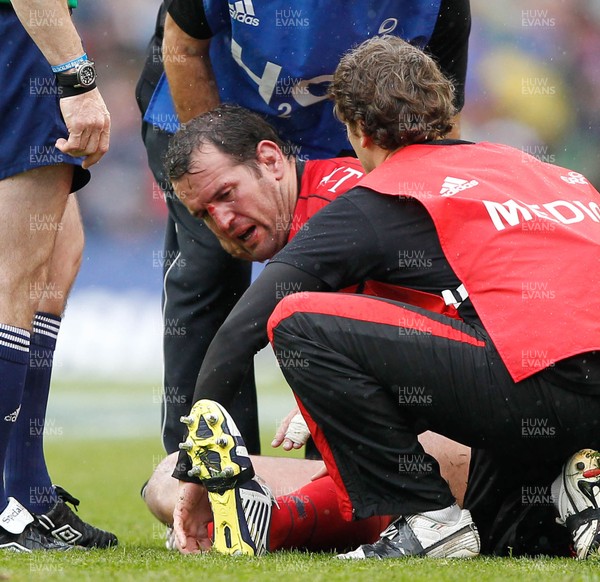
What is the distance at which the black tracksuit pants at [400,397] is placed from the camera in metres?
2.46

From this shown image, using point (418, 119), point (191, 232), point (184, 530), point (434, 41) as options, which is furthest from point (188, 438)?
point (434, 41)

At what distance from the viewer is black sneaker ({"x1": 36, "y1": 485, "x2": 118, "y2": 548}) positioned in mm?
2979

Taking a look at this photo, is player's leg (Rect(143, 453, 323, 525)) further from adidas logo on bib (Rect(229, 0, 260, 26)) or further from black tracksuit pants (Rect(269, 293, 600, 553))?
adidas logo on bib (Rect(229, 0, 260, 26))

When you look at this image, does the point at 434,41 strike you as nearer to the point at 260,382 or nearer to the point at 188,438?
the point at 188,438

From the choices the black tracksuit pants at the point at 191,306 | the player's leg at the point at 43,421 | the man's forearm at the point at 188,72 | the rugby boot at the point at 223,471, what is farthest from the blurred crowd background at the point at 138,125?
the rugby boot at the point at 223,471

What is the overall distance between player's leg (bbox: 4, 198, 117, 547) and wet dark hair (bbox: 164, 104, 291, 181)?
15.9 inches

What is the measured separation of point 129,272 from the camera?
10008 mm

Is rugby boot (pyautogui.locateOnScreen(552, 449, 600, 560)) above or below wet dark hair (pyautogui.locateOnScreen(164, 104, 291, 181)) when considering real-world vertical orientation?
below

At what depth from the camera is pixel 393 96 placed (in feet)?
9.29

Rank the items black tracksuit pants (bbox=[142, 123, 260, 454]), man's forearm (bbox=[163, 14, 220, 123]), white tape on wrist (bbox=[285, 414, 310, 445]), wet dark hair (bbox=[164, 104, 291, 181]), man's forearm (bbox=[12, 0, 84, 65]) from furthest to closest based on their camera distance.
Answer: black tracksuit pants (bbox=[142, 123, 260, 454]), man's forearm (bbox=[163, 14, 220, 123]), wet dark hair (bbox=[164, 104, 291, 181]), white tape on wrist (bbox=[285, 414, 310, 445]), man's forearm (bbox=[12, 0, 84, 65])

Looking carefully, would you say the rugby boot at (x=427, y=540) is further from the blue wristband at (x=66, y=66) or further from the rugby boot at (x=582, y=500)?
the blue wristband at (x=66, y=66)

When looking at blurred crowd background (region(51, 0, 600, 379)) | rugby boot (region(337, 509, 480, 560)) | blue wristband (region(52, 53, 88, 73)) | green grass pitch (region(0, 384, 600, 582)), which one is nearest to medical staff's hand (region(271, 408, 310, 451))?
green grass pitch (region(0, 384, 600, 582))

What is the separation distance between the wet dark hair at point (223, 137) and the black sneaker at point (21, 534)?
1069 mm

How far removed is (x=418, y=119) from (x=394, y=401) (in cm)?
79
